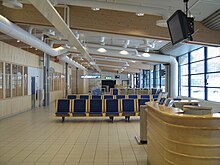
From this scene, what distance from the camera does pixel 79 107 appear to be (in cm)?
968

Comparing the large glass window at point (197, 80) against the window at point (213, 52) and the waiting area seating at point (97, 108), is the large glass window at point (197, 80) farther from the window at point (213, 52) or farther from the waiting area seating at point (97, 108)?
the waiting area seating at point (97, 108)

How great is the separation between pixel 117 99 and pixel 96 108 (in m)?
0.89

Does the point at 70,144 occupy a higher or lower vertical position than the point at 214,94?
lower

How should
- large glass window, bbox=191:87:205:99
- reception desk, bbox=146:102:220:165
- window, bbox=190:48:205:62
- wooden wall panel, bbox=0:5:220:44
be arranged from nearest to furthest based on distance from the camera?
reception desk, bbox=146:102:220:165 → wooden wall panel, bbox=0:5:220:44 → large glass window, bbox=191:87:205:99 → window, bbox=190:48:205:62

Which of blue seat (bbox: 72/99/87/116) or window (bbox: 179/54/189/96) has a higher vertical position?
window (bbox: 179/54/189/96)

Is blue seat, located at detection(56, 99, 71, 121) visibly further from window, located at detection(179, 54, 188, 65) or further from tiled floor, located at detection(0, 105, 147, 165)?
window, located at detection(179, 54, 188, 65)

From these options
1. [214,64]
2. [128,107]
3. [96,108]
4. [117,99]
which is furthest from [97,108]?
[214,64]

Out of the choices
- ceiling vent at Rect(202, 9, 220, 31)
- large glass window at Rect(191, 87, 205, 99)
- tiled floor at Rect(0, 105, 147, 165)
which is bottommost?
tiled floor at Rect(0, 105, 147, 165)

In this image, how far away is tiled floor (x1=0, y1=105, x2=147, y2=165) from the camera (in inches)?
191

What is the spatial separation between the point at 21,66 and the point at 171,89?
27.2ft

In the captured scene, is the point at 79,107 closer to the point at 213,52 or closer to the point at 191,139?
the point at 213,52

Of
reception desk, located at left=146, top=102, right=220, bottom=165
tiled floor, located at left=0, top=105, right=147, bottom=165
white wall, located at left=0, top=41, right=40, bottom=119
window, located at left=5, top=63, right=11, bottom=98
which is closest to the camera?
reception desk, located at left=146, top=102, right=220, bottom=165

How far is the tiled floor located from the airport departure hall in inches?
0.8

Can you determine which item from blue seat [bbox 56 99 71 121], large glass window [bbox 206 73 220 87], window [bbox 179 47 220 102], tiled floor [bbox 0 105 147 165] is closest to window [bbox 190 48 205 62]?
window [bbox 179 47 220 102]
